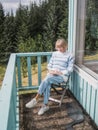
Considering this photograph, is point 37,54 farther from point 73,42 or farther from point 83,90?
point 83,90

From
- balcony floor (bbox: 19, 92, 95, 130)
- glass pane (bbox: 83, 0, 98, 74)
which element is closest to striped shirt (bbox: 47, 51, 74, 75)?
glass pane (bbox: 83, 0, 98, 74)

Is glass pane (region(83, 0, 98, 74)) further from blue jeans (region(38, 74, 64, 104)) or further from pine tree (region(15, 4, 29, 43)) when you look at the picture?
pine tree (region(15, 4, 29, 43))

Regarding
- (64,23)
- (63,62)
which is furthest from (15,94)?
(64,23)

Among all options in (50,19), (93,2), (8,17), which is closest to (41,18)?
(50,19)

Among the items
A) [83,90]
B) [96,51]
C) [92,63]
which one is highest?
[96,51]

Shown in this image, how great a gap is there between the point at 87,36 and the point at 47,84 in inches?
38.4

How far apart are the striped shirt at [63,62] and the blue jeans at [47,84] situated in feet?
0.48

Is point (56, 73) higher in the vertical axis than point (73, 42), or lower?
lower

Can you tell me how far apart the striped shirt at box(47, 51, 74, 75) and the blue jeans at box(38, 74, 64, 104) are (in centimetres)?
15

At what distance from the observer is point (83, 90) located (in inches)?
120

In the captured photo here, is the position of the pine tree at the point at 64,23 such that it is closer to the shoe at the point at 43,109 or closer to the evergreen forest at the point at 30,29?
the evergreen forest at the point at 30,29

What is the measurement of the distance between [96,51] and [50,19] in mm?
10201

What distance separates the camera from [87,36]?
3053 mm

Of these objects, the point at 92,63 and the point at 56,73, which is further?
the point at 56,73
